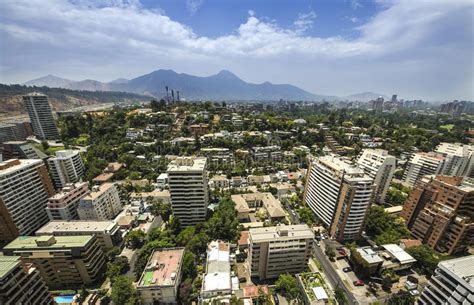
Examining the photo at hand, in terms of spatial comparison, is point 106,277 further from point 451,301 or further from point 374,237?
point 374,237

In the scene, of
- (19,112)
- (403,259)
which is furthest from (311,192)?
(19,112)

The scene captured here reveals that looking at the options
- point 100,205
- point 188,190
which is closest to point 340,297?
point 188,190

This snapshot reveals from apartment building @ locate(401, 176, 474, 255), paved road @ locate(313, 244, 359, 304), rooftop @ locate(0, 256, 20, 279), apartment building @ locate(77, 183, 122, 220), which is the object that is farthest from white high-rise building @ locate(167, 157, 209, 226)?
apartment building @ locate(401, 176, 474, 255)

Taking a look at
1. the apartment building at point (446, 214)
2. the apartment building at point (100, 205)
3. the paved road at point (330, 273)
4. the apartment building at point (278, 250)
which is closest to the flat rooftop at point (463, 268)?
the paved road at point (330, 273)

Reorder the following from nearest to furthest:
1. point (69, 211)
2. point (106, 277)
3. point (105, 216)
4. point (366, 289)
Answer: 1. point (366, 289)
2. point (106, 277)
3. point (69, 211)
4. point (105, 216)

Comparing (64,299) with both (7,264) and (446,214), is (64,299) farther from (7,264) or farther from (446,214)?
(446,214)

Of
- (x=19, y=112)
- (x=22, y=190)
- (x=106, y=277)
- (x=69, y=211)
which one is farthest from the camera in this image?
(x=19, y=112)
